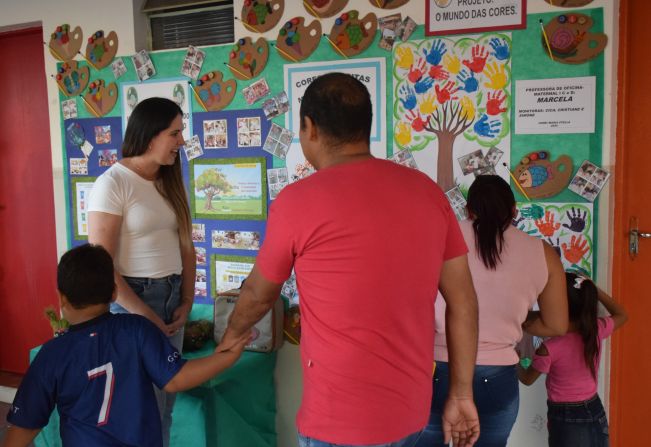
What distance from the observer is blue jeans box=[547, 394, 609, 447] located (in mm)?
1889

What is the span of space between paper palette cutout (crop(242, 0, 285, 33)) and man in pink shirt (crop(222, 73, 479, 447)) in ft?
5.16

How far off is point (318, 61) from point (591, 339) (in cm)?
159

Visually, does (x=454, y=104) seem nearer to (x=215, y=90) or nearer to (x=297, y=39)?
(x=297, y=39)

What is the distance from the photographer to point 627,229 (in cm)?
233

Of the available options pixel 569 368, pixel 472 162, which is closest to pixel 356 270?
pixel 569 368

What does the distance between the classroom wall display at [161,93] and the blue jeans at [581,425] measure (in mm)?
2084

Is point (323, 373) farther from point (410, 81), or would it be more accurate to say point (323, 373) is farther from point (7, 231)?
point (7, 231)

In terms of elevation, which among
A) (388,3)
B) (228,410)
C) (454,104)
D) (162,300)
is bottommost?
(228,410)

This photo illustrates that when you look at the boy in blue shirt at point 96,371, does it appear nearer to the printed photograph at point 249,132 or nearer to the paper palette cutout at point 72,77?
the printed photograph at point 249,132

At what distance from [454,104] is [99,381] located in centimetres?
169

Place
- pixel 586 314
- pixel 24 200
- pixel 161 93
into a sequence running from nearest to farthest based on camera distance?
1. pixel 586 314
2. pixel 161 93
3. pixel 24 200

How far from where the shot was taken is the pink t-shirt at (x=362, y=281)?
45.4 inches

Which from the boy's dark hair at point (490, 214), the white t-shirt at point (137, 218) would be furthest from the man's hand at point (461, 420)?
the white t-shirt at point (137, 218)

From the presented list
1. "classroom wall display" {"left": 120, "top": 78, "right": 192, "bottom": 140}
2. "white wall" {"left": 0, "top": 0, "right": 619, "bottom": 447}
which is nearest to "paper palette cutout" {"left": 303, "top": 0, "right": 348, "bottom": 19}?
"white wall" {"left": 0, "top": 0, "right": 619, "bottom": 447}
